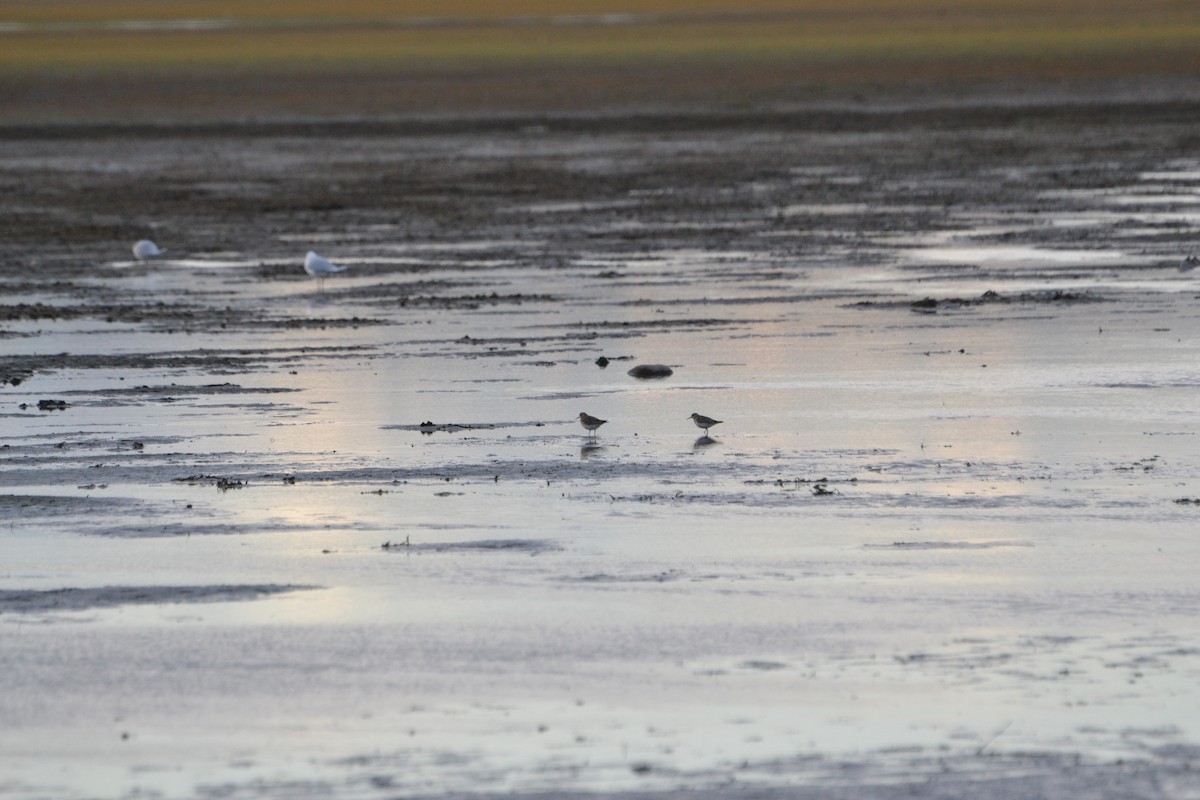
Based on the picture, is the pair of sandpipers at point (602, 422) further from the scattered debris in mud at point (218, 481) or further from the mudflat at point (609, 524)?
the scattered debris in mud at point (218, 481)

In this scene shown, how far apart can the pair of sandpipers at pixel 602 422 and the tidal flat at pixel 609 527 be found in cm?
14

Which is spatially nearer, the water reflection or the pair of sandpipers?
the water reflection

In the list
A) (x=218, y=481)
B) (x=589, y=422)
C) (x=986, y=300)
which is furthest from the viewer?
(x=986, y=300)

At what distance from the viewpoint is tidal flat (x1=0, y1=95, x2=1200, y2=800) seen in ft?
24.0

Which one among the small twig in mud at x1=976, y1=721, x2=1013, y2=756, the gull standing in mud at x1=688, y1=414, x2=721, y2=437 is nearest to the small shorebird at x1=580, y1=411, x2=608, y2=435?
the gull standing in mud at x1=688, y1=414, x2=721, y2=437

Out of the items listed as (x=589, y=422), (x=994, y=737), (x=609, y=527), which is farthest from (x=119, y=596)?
(x=589, y=422)

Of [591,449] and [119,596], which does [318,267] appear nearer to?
[591,449]

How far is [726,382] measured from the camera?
1580 centimetres

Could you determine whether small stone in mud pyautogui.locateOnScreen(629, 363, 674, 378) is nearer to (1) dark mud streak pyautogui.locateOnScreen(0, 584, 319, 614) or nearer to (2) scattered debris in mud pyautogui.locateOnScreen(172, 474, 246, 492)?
(2) scattered debris in mud pyautogui.locateOnScreen(172, 474, 246, 492)

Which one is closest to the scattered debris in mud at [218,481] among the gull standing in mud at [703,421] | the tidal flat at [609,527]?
the tidal flat at [609,527]

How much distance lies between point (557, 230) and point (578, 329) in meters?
12.0

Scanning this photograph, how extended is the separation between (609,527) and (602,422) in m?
2.66

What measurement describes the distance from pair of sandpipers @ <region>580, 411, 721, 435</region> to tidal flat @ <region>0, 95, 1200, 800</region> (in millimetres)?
135

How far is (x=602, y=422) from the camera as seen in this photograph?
13.4m
